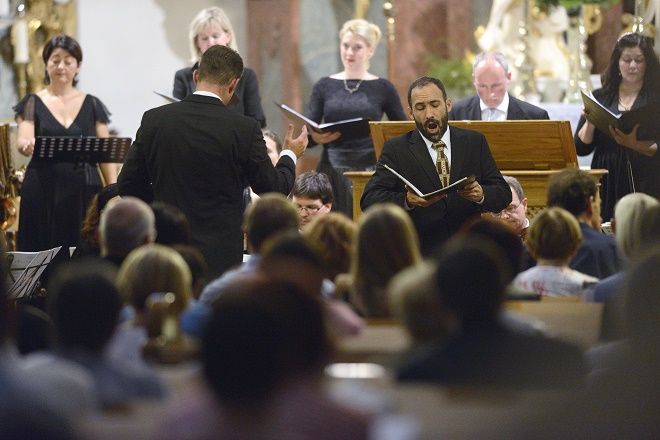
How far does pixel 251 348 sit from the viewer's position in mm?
2621

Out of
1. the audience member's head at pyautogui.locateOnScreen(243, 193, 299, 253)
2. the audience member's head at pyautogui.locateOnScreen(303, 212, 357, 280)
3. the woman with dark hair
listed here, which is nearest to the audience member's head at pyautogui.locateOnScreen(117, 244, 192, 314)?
the audience member's head at pyautogui.locateOnScreen(243, 193, 299, 253)

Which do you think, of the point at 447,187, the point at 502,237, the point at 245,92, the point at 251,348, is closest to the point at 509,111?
the point at 245,92

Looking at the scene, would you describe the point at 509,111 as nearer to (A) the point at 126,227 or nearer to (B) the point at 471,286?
(A) the point at 126,227

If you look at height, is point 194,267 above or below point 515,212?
above

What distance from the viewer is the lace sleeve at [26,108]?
23.6 feet

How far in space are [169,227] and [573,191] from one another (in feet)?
5.19

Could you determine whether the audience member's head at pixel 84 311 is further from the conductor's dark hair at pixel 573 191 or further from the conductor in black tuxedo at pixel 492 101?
the conductor in black tuxedo at pixel 492 101

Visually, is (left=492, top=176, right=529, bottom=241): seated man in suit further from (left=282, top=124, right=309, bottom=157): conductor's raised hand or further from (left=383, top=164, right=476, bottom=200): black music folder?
(left=282, top=124, right=309, bottom=157): conductor's raised hand

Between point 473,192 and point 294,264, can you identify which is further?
point 473,192

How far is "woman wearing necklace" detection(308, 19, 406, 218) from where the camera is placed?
7.34 m

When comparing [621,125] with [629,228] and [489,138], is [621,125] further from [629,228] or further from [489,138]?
[629,228]

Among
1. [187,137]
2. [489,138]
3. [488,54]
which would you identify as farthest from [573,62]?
[187,137]

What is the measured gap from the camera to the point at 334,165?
740 cm

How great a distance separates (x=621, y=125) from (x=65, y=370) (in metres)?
3.83
